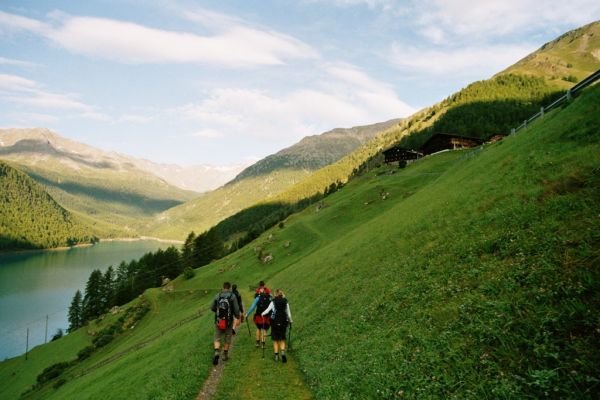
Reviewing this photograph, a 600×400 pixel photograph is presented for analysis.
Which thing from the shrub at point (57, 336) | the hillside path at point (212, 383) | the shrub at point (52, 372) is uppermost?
the hillside path at point (212, 383)

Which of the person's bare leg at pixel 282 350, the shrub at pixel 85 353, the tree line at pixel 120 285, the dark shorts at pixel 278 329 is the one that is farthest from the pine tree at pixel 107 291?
the dark shorts at pixel 278 329

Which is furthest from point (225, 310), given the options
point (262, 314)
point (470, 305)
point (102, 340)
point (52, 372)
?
point (102, 340)

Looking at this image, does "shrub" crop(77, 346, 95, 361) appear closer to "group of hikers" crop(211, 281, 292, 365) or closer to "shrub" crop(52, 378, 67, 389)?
"shrub" crop(52, 378, 67, 389)

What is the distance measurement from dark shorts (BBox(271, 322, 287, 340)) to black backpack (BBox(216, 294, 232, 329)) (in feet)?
8.57

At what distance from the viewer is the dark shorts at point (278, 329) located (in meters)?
18.2

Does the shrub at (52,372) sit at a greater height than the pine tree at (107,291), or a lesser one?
lesser

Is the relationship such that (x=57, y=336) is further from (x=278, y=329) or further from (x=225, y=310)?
(x=278, y=329)

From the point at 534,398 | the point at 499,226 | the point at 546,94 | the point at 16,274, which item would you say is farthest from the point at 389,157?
the point at 16,274

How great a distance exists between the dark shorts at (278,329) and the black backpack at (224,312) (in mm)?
2612

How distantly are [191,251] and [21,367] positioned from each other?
205 feet

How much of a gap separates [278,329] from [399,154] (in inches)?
5276

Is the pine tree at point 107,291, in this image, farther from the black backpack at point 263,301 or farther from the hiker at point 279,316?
the hiker at point 279,316

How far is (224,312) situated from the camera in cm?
1855

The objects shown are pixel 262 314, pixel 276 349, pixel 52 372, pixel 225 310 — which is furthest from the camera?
pixel 52 372
